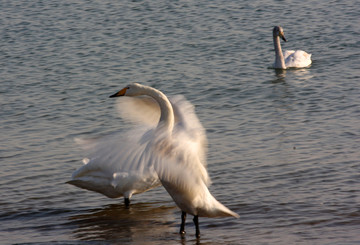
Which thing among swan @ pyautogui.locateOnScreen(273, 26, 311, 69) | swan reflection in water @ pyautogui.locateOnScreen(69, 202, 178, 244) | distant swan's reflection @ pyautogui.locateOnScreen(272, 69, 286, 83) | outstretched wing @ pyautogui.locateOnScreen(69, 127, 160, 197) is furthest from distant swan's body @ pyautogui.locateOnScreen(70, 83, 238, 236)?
swan @ pyautogui.locateOnScreen(273, 26, 311, 69)

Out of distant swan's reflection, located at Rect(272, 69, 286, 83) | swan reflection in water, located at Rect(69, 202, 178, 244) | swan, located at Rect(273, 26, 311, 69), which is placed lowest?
distant swan's reflection, located at Rect(272, 69, 286, 83)

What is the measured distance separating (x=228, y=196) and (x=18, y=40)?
11.7 metres

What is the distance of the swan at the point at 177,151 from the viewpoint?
5777mm

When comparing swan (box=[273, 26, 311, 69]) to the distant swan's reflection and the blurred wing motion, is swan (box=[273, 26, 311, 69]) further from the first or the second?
the blurred wing motion

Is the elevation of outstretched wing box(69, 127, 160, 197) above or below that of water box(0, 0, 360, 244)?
above

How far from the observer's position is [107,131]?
11.4 metres

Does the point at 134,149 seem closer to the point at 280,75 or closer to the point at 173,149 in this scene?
the point at 173,149

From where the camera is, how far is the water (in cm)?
770

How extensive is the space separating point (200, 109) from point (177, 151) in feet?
21.5

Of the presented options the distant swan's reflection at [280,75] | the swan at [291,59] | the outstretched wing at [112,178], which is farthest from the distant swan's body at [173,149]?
the swan at [291,59]

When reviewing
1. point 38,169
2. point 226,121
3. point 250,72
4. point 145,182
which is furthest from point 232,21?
point 145,182

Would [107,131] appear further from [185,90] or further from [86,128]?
[185,90]

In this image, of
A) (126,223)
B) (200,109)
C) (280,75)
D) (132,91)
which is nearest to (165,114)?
(132,91)

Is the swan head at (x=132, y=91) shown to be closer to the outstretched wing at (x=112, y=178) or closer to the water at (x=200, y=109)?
the outstretched wing at (x=112, y=178)
